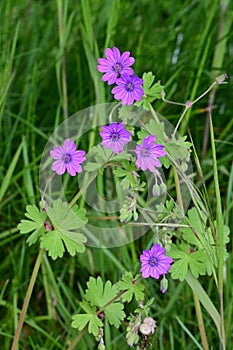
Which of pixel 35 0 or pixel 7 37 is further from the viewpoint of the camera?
pixel 35 0

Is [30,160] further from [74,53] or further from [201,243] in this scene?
[201,243]

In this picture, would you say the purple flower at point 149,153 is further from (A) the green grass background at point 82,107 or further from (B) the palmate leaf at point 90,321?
(A) the green grass background at point 82,107

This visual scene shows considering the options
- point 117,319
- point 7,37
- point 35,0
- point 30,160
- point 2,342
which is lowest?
point 2,342

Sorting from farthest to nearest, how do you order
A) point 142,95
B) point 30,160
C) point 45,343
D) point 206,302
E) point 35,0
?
1. point 35,0
2. point 30,160
3. point 45,343
4. point 206,302
5. point 142,95

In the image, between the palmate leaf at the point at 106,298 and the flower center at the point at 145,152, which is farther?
the palmate leaf at the point at 106,298

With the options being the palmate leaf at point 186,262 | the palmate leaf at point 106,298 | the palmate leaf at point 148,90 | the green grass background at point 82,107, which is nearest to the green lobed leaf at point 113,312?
the palmate leaf at point 106,298

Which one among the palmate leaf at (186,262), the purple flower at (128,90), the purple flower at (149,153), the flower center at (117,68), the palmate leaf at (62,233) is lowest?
the palmate leaf at (186,262)

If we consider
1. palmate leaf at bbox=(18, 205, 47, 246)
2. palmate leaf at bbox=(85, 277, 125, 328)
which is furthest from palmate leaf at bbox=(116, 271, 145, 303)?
palmate leaf at bbox=(18, 205, 47, 246)

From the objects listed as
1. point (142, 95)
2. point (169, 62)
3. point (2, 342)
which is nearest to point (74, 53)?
point (169, 62)
